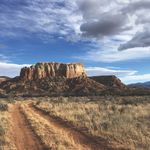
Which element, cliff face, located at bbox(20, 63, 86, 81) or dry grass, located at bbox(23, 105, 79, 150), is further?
cliff face, located at bbox(20, 63, 86, 81)

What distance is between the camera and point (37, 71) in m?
149

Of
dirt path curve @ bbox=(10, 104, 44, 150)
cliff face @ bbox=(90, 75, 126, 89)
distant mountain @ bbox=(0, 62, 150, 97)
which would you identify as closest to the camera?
dirt path curve @ bbox=(10, 104, 44, 150)

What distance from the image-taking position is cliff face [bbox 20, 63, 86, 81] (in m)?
145

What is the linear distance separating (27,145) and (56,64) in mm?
143570

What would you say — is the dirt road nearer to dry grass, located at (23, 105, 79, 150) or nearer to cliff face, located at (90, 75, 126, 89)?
dry grass, located at (23, 105, 79, 150)

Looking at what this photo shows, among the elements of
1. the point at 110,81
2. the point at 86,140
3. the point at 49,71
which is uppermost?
the point at 49,71

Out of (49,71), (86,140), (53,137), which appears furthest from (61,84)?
(86,140)

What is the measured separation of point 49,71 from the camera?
153 meters

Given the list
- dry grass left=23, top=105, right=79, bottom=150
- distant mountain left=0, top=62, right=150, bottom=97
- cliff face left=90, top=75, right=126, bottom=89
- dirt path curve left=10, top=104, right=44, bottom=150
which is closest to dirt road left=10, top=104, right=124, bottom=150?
dirt path curve left=10, top=104, right=44, bottom=150

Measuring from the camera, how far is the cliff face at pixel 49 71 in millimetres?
145000

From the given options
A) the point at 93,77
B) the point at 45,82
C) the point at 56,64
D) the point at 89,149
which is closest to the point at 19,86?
the point at 45,82

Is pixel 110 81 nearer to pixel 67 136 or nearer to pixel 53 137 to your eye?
pixel 67 136

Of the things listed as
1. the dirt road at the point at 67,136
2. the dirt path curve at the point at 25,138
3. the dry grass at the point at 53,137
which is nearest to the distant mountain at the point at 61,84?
the dirt path curve at the point at 25,138

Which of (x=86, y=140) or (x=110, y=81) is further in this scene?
(x=110, y=81)
